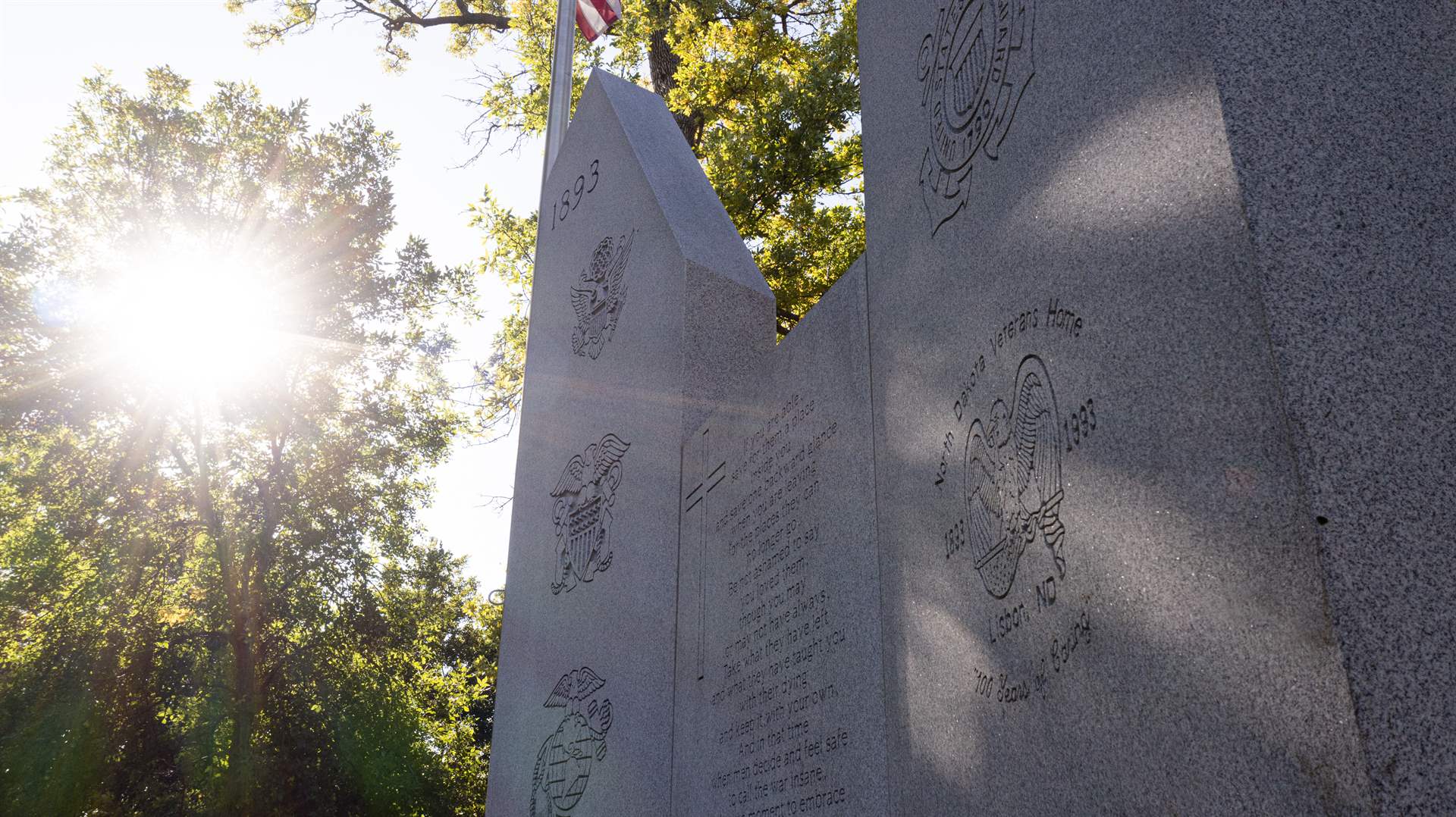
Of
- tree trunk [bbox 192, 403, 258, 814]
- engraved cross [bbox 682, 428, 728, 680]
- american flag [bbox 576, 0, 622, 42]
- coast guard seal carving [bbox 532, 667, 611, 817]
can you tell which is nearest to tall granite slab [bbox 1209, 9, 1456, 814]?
engraved cross [bbox 682, 428, 728, 680]

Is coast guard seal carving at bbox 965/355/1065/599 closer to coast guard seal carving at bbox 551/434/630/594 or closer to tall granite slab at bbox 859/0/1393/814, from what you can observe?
tall granite slab at bbox 859/0/1393/814

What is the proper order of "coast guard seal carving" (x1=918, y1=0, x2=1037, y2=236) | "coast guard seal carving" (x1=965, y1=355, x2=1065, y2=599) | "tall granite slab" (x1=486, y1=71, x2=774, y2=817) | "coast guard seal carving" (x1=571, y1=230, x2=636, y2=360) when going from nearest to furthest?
"coast guard seal carving" (x1=965, y1=355, x2=1065, y2=599) < "coast guard seal carving" (x1=918, y1=0, x2=1037, y2=236) < "tall granite slab" (x1=486, y1=71, x2=774, y2=817) < "coast guard seal carving" (x1=571, y1=230, x2=636, y2=360)

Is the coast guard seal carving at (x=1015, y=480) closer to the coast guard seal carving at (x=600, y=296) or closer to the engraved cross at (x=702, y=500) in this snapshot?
the engraved cross at (x=702, y=500)

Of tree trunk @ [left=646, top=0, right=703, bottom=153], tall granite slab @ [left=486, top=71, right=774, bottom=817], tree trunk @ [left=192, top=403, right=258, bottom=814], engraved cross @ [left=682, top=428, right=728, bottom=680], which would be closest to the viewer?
engraved cross @ [left=682, top=428, right=728, bottom=680]

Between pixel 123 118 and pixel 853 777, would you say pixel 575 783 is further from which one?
pixel 123 118

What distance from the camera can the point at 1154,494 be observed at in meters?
1.57

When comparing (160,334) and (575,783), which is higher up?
(160,334)

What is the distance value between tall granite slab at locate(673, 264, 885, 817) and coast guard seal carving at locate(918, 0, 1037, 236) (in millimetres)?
575

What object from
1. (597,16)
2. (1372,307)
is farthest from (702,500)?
(597,16)

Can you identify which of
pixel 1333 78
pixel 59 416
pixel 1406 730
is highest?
pixel 59 416

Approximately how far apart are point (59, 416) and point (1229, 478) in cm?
1533

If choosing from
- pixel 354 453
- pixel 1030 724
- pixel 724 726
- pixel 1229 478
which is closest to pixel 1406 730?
pixel 1229 478

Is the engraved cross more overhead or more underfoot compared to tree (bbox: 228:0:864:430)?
more underfoot

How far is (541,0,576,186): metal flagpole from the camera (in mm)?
7629
